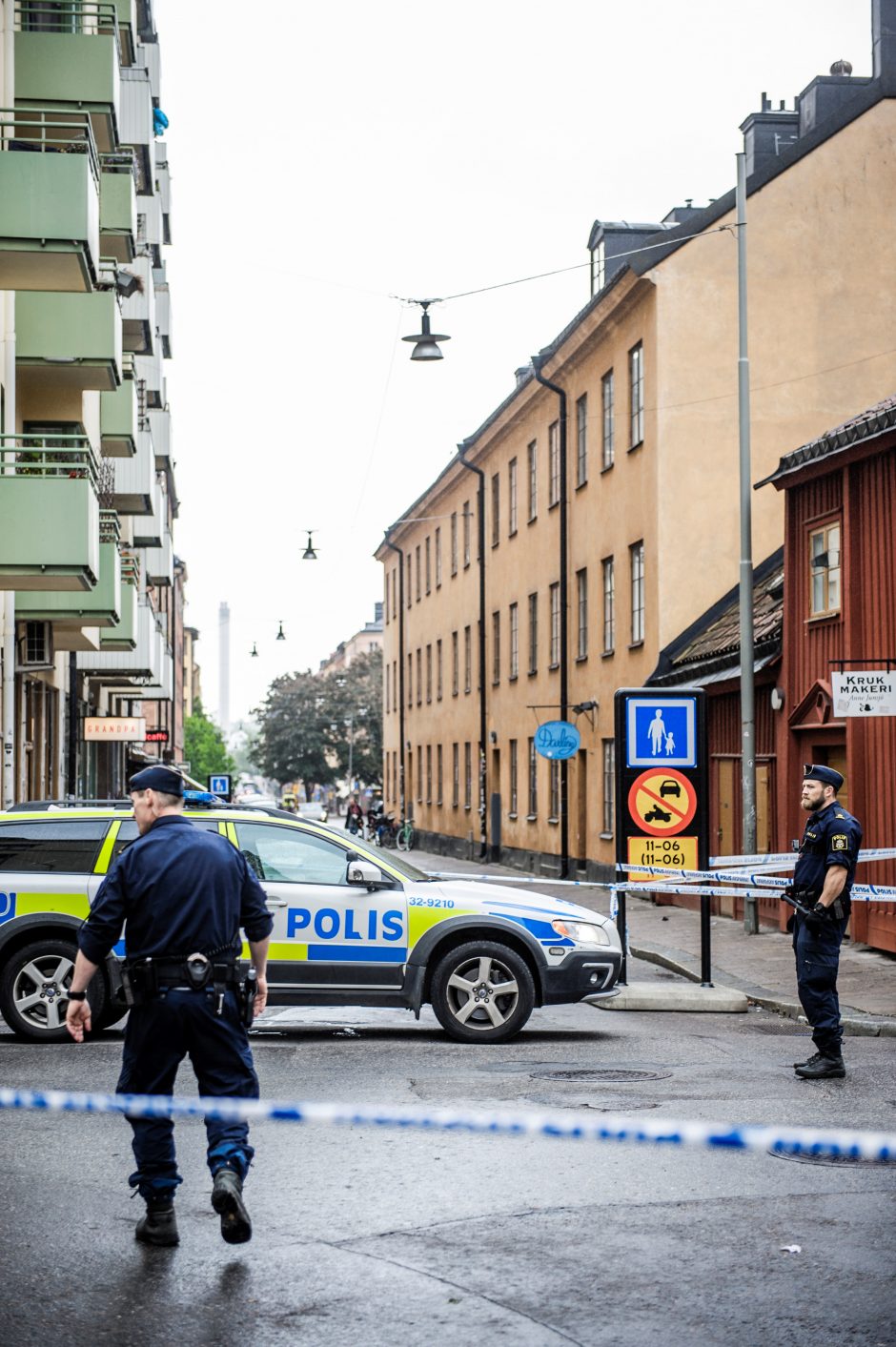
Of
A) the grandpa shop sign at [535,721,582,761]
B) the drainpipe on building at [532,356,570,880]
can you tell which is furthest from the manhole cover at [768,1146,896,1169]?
the drainpipe on building at [532,356,570,880]

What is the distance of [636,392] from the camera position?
30.2m

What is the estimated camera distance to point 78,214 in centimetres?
1956

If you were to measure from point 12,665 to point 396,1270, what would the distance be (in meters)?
19.2

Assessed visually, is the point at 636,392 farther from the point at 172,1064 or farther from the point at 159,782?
the point at 172,1064

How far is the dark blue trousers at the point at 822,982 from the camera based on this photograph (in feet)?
32.5

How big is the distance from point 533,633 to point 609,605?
7.49m

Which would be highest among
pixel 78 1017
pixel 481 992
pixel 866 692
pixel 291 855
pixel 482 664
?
pixel 482 664

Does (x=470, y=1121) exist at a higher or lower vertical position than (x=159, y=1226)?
higher

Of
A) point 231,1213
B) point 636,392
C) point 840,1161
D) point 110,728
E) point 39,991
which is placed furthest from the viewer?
point 110,728

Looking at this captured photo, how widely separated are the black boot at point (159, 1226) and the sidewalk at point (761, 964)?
20.8 feet

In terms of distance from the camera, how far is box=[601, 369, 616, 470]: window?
105ft

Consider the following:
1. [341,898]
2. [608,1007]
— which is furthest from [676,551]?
[341,898]

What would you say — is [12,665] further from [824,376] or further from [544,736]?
[824,376]

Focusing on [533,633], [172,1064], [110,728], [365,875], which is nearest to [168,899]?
[172,1064]
